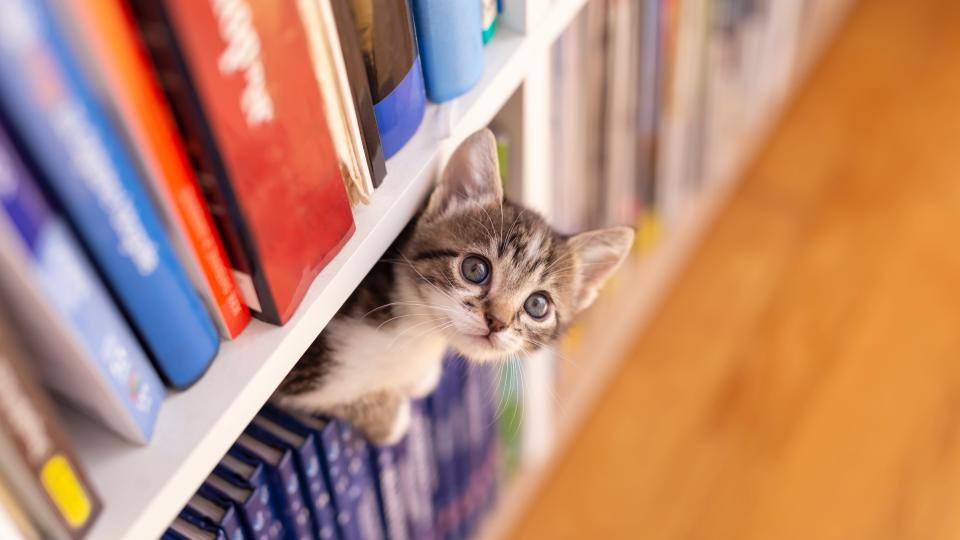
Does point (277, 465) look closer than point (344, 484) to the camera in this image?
Yes

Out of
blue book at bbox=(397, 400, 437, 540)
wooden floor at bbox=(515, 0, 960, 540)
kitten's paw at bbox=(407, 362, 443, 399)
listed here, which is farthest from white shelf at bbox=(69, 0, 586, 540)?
wooden floor at bbox=(515, 0, 960, 540)

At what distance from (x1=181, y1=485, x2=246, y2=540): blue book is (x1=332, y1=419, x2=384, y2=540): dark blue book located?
11 centimetres

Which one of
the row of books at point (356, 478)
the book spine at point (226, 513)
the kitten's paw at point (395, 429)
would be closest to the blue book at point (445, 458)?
the row of books at point (356, 478)

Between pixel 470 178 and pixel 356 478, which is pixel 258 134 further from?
pixel 356 478

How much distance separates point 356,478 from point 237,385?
304mm

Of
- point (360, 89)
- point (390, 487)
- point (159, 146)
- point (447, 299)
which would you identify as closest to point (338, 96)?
point (360, 89)

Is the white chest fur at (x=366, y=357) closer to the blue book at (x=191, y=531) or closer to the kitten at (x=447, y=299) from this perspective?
the kitten at (x=447, y=299)

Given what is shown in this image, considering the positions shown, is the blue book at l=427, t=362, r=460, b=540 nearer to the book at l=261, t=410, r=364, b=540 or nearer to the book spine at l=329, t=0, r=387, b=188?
the book at l=261, t=410, r=364, b=540

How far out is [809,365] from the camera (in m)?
1.47

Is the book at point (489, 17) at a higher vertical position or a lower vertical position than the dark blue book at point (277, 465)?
higher

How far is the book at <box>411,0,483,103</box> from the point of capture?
1.88ft

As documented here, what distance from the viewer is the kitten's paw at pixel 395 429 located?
77 cm

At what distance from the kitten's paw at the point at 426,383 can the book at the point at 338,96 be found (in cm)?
27

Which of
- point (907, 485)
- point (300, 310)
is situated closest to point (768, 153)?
point (907, 485)
